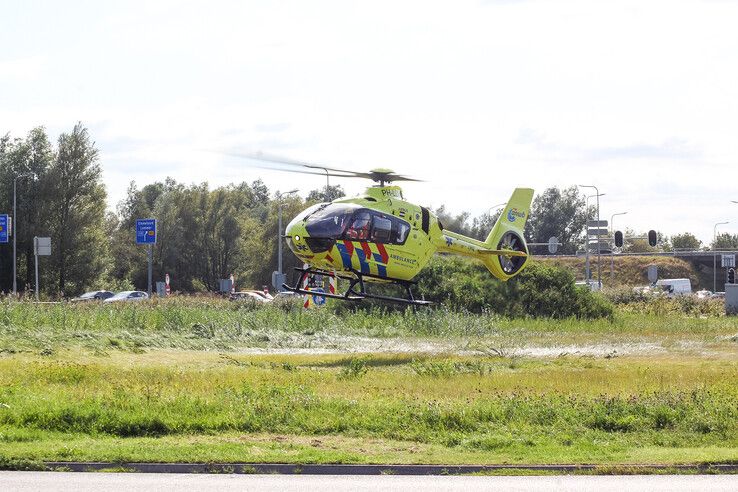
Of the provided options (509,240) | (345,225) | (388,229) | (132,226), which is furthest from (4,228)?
(132,226)

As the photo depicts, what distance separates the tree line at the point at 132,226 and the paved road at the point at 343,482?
1208 inches

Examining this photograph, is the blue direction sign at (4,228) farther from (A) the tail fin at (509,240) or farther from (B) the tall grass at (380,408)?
(B) the tall grass at (380,408)

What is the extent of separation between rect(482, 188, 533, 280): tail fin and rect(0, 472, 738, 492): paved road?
27.9m

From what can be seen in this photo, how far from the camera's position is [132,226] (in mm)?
123438

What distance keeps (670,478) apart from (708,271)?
128m

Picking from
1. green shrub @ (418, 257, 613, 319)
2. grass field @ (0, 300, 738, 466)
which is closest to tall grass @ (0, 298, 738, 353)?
grass field @ (0, 300, 738, 466)

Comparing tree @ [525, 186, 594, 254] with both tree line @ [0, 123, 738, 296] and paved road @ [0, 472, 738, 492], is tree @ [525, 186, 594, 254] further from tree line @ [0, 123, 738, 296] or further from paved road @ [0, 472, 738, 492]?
paved road @ [0, 472, 738, 492]

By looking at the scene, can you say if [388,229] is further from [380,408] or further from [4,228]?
[4,228]

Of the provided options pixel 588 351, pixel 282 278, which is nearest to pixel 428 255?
pixel 588 351

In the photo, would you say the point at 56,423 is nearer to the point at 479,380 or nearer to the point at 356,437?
the point at 356,437

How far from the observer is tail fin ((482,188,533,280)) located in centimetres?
4372

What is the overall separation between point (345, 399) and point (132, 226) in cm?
10487

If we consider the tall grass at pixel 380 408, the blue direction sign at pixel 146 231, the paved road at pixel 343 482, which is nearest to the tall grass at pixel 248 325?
the tall grass at pixel 380 408

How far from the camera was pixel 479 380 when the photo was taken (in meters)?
27.2
